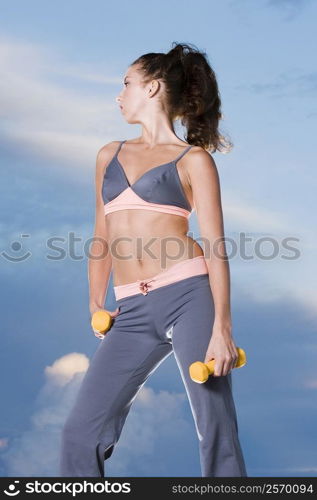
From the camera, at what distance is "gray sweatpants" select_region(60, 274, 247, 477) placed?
300cm

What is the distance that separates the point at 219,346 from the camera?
2.98 metres

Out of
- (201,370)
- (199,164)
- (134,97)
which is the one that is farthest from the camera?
(134,97)

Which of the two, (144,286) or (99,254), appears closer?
(144,286)

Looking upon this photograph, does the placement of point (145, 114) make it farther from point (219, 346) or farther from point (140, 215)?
point (219, 346)

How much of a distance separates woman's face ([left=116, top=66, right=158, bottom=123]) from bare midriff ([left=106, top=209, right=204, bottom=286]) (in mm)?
481

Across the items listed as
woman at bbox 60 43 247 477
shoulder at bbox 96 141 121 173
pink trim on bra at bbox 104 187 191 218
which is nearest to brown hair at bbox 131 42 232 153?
woman at bbox 60 43 247 477

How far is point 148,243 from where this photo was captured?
10.6ft

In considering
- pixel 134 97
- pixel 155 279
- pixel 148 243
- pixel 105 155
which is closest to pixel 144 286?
pixel 155 279

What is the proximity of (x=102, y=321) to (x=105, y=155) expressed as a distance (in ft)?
2.47

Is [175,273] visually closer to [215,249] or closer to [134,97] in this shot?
[215,249]
